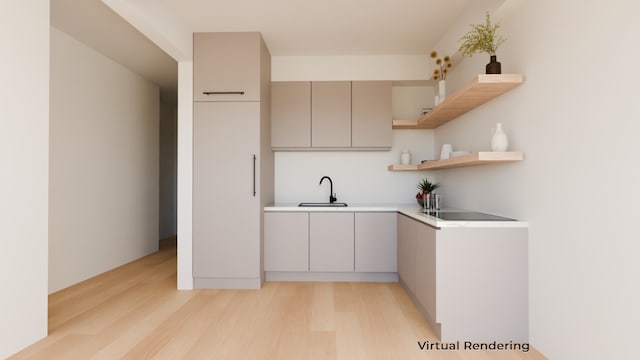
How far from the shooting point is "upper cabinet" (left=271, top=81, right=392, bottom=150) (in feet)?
13.3

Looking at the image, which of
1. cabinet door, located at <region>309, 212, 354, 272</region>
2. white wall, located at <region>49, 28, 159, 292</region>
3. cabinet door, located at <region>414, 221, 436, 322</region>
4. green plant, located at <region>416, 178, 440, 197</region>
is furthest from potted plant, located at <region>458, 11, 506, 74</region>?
white wall, located at <region>49, 28, 159, 292</region>

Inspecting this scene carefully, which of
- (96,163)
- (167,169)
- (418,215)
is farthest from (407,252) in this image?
(167,169)

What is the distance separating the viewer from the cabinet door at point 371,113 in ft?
Answer: 13.3

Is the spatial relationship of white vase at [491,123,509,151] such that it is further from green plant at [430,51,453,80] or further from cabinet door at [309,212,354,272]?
cabinet door at [309,212,354,272]

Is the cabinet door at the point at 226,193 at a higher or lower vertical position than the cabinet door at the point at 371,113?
lower

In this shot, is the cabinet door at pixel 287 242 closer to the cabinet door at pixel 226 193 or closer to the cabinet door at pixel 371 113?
the cabinet door at pixel 226 193

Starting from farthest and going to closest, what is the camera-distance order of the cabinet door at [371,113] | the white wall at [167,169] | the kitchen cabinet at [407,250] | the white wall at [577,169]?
1. the white wall at [167,169]
2. the cabinet door at [371,113]
3. the kitchen cabinet at [407,250]
4. the white wall at [577,169]

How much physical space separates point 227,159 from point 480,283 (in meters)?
2.46

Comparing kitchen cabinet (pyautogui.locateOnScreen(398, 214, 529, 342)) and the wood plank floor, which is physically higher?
kitchen cabinet (pyautogui.locateOnScreen(398, 214, 529, 342))

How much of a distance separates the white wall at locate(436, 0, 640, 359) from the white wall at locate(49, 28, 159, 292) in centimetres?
411
